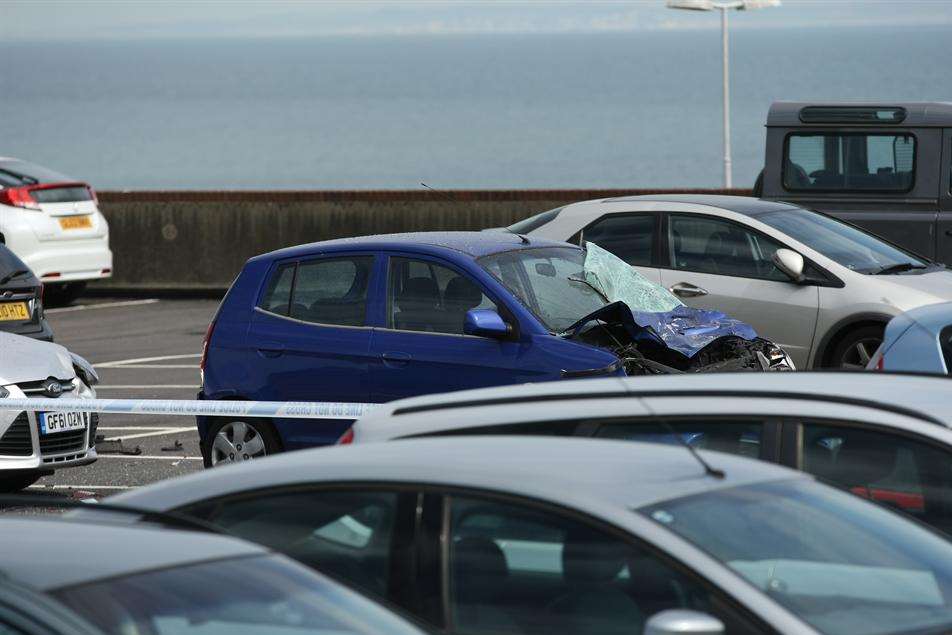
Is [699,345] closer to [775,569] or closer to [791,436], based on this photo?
[791,436]

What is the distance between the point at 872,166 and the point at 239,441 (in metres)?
7.11

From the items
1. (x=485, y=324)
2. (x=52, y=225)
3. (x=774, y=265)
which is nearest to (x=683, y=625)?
(x=485, y=324)

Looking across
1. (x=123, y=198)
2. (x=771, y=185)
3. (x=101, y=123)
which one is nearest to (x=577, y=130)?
(x=101, y=123)

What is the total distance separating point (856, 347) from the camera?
37.8ft

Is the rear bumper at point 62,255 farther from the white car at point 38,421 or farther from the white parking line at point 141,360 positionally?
the white car at point 38,421

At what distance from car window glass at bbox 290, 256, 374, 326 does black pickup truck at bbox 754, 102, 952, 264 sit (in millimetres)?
6087

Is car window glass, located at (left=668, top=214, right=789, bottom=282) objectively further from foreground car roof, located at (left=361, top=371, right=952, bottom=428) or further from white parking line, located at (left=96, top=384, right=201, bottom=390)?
foreground car roof, located at (left=361, top=371, right=952, bottom=428)

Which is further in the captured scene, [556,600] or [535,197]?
[535,197]

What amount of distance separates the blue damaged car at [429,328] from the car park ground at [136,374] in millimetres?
1304

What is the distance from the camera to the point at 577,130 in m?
118

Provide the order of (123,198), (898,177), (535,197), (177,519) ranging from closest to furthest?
1. (177,519)
2. (898,177)
3. (535,197)
4. (123,198)

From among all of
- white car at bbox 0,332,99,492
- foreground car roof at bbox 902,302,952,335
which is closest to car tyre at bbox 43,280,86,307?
white car at bbox 0,332,99,492

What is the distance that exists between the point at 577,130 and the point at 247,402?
4327 inches

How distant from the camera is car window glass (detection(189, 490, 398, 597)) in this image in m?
4.03
